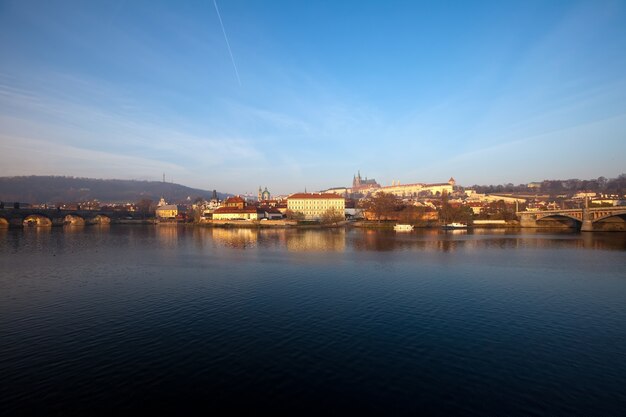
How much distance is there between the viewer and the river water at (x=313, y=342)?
22.9 feet

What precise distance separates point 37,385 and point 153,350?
2.46 m

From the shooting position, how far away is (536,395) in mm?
7168

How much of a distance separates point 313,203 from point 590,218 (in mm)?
52755

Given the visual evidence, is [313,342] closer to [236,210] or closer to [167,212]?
[236,210]

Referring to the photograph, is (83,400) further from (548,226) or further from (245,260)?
(548,226)

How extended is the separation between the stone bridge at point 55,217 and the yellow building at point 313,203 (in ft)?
145

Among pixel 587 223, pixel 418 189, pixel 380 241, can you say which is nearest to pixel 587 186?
pixel 418 189

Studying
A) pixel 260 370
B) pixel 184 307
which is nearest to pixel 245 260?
pixel 184 307

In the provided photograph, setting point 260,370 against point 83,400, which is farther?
point 260,370

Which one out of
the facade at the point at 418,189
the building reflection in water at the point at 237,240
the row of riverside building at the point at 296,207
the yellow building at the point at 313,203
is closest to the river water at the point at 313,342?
the building reflection in water at the point at 237,240

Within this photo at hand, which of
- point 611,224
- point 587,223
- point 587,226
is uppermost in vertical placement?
point 587,223

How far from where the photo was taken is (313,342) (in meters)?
9.82

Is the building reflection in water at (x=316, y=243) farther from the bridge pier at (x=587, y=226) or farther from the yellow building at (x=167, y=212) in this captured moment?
the yellow building at (x=167, y=212)

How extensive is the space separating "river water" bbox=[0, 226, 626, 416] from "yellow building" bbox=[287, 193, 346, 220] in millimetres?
63094
